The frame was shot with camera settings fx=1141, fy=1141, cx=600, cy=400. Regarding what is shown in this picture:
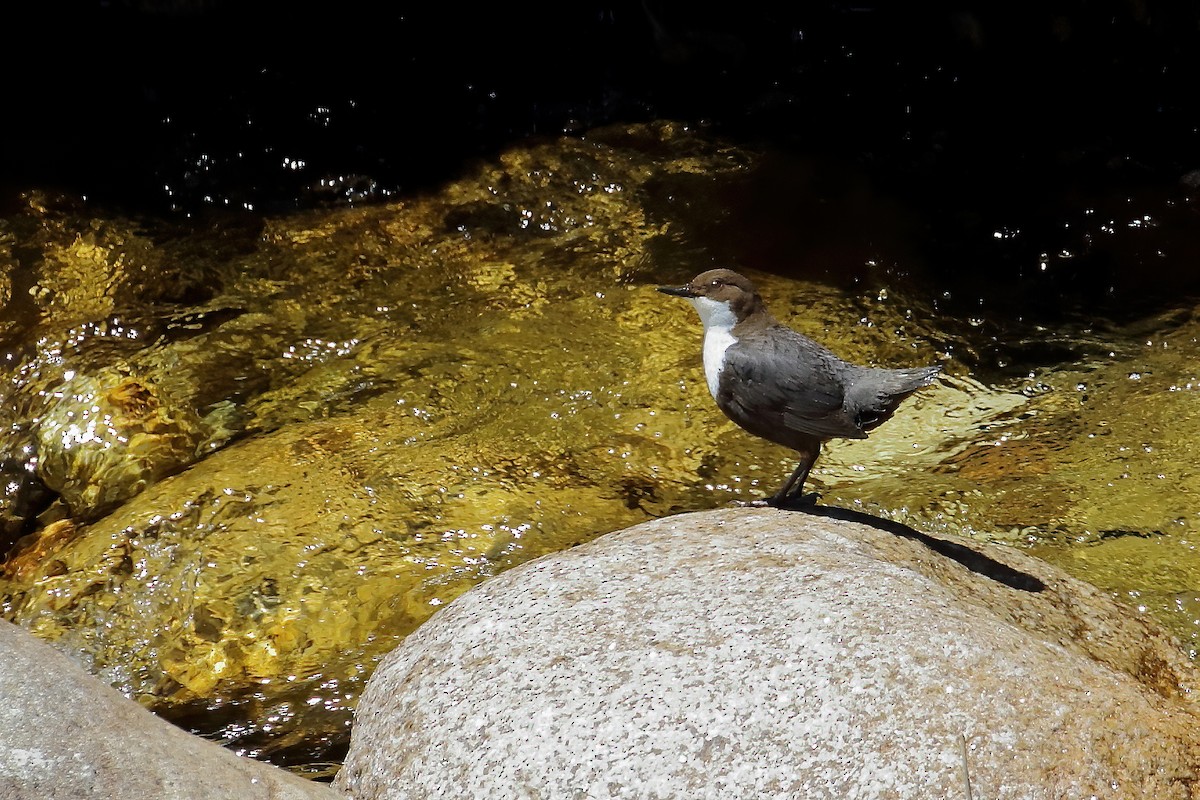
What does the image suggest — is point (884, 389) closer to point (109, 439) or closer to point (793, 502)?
point (793, 502)

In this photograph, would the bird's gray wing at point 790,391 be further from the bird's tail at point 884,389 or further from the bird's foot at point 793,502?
the bird's foot at point 793,502

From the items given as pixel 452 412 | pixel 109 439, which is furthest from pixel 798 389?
pixel 109 439

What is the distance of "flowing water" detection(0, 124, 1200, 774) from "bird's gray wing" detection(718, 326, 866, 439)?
0.82 m

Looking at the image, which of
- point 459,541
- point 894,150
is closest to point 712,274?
point 459,541

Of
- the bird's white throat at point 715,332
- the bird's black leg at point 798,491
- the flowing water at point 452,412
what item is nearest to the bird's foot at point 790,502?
the bird's black leg at point 798,491

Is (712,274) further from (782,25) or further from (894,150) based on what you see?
(782,25)

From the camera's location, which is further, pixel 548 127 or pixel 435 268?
pixel 548 127

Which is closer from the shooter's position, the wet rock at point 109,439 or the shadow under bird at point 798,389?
the shadow under bird at point 798,389

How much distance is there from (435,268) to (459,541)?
7.41 ft

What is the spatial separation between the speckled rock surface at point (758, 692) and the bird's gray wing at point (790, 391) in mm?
544

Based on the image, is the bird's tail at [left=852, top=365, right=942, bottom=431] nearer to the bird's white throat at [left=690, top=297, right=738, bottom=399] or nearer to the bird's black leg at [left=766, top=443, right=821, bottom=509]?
the bird's black leg at [left=766, top=443, right=821, bottom=509]

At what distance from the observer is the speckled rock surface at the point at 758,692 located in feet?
8.27

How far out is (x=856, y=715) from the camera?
2.57 meters

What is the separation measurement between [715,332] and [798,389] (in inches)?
17.6
